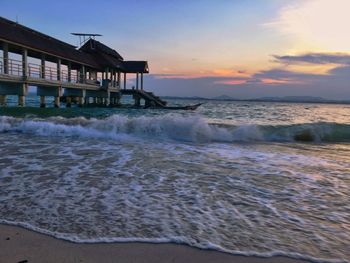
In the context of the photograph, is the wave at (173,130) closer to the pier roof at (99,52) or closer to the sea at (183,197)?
the sea at (183,197)

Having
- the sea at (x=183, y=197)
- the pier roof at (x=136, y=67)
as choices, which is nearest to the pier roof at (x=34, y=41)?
the pier roof at (x=136, y=67)

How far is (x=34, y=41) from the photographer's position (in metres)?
27.1

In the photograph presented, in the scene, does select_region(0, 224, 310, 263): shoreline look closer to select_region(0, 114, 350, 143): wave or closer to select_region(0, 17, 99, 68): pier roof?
select_region(0, 114, 350, 143): wave

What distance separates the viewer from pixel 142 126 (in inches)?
619

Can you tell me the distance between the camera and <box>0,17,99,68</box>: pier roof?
23.4 metres

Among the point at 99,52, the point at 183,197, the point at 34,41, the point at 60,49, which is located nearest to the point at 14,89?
the point at 34,41

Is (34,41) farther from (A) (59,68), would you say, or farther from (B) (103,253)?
(B) (103,253)

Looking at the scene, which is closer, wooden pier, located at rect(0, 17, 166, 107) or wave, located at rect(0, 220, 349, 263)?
wave, located at rect(0, 220, 349, 263)

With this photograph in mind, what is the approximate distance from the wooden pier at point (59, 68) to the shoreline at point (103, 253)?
70.2 ft

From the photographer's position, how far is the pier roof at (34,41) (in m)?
23.4

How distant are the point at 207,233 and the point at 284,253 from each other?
871 mm

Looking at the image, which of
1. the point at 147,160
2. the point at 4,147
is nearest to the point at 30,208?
the point at 147,160

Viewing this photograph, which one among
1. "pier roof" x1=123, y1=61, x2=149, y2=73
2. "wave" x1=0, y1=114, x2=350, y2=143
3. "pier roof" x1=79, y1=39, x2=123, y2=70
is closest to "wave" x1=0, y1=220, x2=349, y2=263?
"wave" x1=0, y1=114, x2=350, y2=143

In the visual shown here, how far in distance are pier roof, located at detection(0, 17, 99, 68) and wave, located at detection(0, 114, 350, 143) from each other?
885 centimetres
